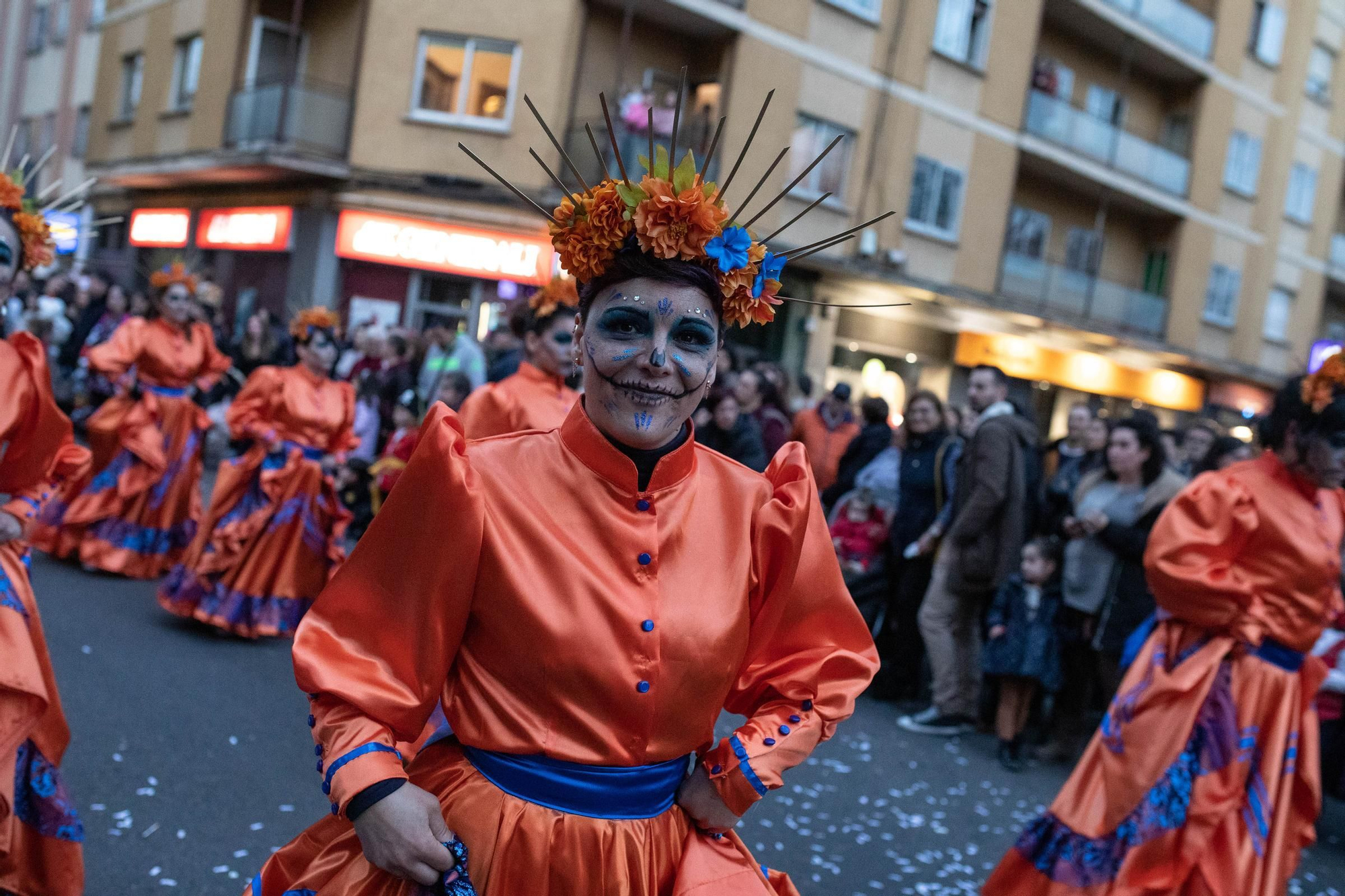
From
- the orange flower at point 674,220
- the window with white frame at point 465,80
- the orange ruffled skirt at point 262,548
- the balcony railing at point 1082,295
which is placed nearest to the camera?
the orange flower at point 674,220

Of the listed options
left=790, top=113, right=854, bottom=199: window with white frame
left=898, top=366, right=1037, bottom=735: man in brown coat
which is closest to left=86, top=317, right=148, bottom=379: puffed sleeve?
left=898, top=366, right=1037, bottom=735: man in brown coat

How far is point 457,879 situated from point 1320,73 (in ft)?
100

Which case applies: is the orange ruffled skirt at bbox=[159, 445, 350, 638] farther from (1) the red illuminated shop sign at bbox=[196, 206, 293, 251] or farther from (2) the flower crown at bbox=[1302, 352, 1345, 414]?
(1) the red illuminated shop sign at bbox=[196, 206, 293, 251]

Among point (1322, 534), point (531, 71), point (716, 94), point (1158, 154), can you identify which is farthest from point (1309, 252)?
point (1322, 534)

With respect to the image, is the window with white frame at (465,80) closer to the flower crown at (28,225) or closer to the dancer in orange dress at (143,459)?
the dancer in orange dress at (143,459)

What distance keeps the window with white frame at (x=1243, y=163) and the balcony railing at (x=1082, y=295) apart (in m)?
3.12

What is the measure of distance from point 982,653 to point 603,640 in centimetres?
523

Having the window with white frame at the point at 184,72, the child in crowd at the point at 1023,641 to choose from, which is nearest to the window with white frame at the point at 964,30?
the window with white frame at the point at 184,72

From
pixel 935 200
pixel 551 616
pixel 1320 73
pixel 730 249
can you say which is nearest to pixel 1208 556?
pixel 730 249

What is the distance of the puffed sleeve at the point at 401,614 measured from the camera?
6.28 ft

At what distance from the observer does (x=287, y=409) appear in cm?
721

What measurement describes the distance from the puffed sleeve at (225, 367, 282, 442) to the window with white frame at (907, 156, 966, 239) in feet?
45.7

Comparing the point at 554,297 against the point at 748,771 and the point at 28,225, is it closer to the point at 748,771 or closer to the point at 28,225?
the point at 28,225

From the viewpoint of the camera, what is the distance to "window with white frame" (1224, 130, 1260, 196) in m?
24.8
